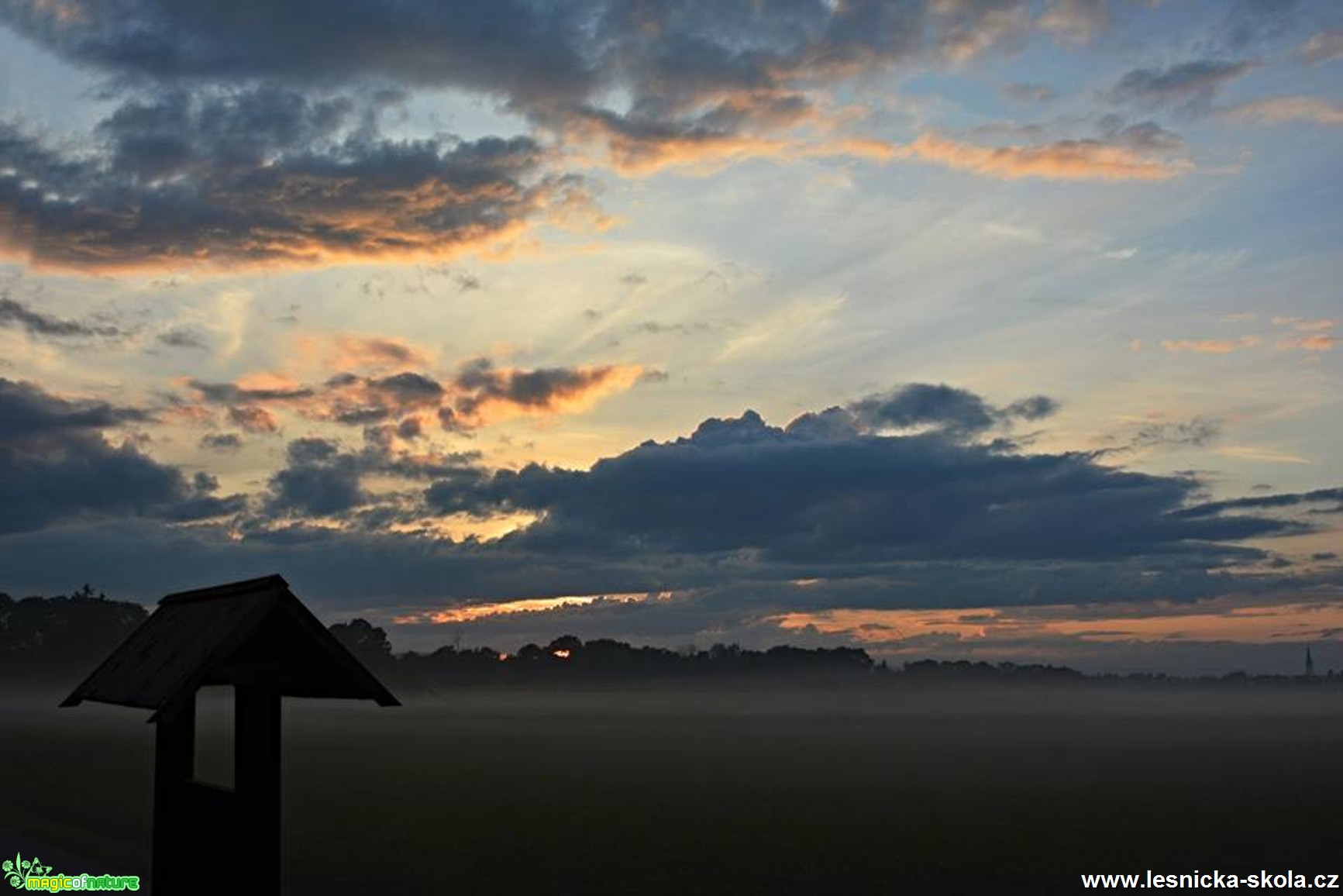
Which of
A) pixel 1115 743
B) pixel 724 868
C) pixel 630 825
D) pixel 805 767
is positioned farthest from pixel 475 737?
pixel 724 868

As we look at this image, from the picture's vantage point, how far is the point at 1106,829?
3641cm

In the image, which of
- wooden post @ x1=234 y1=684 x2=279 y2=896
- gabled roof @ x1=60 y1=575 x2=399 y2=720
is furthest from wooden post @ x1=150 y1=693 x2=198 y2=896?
wooden post @ x1=234 y1=684 x2=279 y2=896

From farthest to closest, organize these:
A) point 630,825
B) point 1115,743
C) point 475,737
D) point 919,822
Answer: point 1115,743 < point 475,737 < point 919,822 < point 630,825

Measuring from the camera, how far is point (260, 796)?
9453mm

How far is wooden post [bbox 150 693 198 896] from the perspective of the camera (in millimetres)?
10633

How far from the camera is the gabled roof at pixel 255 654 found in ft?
31.8

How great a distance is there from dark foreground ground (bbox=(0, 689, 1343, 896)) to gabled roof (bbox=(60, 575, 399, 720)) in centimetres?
148

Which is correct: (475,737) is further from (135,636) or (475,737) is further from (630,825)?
(135,636)

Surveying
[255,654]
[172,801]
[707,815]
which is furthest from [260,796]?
[707,815]

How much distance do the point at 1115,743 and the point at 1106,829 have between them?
68.1m

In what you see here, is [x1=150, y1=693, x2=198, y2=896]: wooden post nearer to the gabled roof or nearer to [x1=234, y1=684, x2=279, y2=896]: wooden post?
the gabled roof

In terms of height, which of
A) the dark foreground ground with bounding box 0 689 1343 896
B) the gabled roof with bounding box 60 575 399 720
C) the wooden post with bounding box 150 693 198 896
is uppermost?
the gabled roof with bounding box 60 575 399 720

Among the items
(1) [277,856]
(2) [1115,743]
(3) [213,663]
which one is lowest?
(2) [1115,743]

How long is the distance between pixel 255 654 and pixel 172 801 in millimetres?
1995
